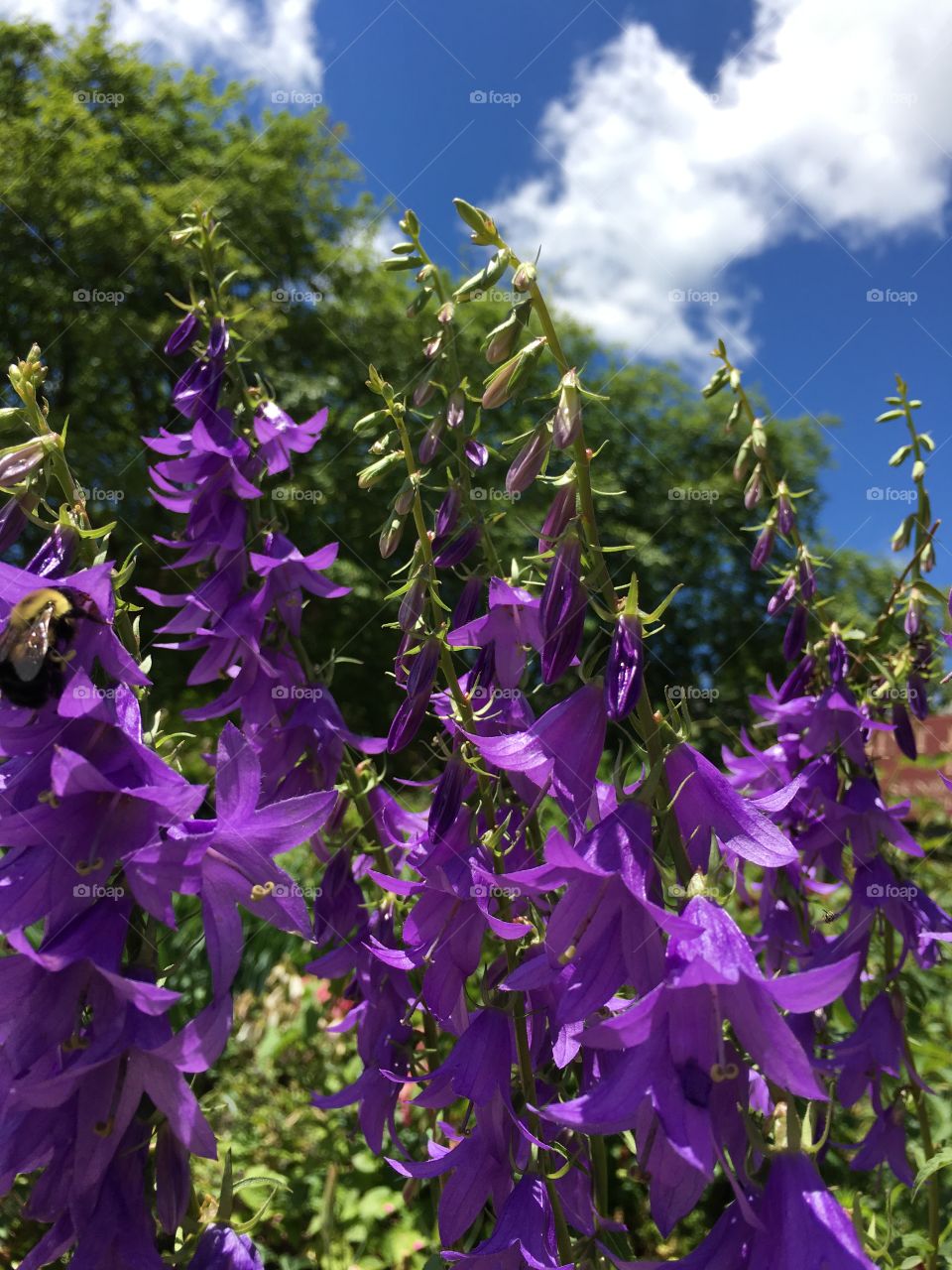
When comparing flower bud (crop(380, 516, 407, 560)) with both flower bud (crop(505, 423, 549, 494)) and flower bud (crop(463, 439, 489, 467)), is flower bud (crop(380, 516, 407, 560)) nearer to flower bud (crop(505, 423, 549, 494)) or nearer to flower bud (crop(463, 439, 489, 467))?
flower bud (crop(463, 439, 489, 467))

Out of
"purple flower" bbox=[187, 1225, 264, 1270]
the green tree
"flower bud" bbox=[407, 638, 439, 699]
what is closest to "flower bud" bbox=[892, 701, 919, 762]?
"flower bud" bbox=[407, 638, 439, 699]

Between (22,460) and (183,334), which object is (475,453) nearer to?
(22,460)

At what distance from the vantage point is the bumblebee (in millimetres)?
1178

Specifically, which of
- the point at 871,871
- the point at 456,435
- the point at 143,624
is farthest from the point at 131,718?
the point at 143,624

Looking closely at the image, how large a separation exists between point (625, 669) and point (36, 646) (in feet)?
2.50

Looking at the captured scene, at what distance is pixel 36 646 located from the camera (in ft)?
3.87

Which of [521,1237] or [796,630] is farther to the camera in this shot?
[796,630]

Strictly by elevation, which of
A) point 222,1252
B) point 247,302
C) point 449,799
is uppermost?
point 247,302

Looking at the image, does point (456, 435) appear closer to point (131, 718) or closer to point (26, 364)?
point (26, 364)

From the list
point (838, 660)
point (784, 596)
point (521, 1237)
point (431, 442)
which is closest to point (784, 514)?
point (784, 596)

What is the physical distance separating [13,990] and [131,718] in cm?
37

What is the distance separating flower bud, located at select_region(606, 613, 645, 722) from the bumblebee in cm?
72

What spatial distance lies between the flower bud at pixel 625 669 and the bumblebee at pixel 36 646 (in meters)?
0.72

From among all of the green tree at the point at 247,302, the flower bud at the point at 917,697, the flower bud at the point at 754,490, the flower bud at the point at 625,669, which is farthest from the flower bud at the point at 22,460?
the green tree at the point at 247,302
